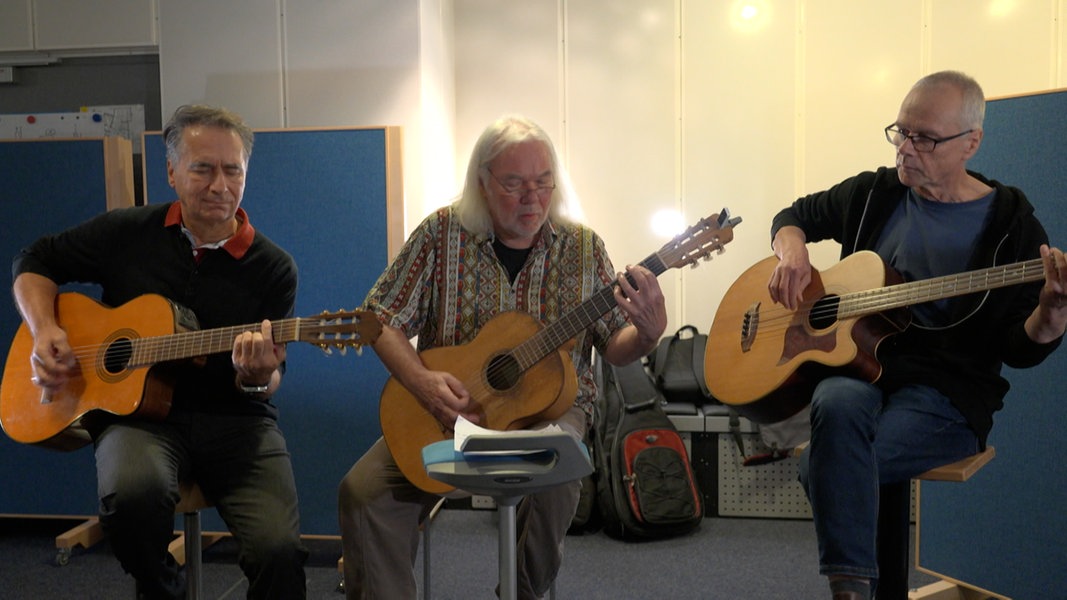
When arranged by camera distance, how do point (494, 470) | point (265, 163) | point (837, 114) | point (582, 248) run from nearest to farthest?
point (494, 470) → point (582, 248) → point (265, 163) → point (837, 114)

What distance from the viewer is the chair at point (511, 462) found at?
1569 mm

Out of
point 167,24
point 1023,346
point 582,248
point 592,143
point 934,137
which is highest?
point 167,24

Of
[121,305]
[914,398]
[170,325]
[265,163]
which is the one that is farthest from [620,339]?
[265,163]

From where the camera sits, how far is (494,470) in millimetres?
1613

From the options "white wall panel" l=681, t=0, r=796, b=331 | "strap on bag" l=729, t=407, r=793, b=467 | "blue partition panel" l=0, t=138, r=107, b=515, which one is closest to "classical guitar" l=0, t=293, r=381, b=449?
"blue partition panel" l=0, t=138, r=107, b=515

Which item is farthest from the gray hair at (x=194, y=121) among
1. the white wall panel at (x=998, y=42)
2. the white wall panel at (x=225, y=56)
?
the white wall panel at (x=998, y=42)

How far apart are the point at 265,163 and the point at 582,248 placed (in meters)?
1.55

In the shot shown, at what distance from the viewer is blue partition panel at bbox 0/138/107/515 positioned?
3.57 meters

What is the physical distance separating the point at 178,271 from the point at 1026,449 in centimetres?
269

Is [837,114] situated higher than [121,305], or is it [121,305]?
[837,114]

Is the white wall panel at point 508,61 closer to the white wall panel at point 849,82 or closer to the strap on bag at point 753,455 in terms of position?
the white wall panel at point 849,82

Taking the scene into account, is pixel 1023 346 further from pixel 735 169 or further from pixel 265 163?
pixel 265 163

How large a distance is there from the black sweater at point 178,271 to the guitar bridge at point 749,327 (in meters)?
1.29

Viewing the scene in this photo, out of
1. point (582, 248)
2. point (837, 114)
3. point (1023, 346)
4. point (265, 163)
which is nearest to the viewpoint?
point (1023, 346)
